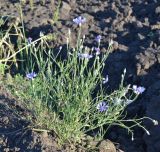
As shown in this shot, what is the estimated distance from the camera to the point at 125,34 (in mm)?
4234

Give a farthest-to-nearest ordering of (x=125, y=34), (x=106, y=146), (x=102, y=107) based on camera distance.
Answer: (x=125, y=34) < (x=106, y=146) < (x=102, y=107)

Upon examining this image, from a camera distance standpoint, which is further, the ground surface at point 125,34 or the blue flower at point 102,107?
the ground surface at point 125,34

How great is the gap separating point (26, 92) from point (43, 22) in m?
1.37

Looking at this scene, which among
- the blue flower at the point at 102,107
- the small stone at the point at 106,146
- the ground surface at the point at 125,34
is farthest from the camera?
the ground surface at the point at 125,34

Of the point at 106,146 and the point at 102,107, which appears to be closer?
the point at 102,107

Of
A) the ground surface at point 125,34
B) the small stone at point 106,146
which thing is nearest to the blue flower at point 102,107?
the small stone at point 106,146

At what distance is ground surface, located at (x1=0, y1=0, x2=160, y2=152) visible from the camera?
11.4 feet

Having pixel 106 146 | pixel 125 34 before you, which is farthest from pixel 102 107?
pixel 125 34

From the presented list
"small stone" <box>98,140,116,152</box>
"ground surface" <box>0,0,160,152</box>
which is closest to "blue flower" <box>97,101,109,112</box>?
"small stone" <box>98,140,116,152</box>

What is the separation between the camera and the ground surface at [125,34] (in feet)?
11.4

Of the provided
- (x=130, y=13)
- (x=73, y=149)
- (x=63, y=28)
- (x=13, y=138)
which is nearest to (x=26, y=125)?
(x=13, y=138)

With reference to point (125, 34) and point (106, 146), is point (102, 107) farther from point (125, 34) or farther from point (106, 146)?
point (125, 34)

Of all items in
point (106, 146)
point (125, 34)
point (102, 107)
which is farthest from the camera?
point (125, 34)

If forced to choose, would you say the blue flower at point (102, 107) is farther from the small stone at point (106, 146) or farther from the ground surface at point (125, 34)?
the ground surface at point (125, 34)
